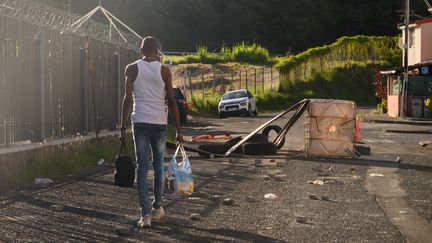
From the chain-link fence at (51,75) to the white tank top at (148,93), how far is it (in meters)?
4.35

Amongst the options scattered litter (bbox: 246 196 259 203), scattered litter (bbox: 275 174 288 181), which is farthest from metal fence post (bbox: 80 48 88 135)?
scattered litter (bbox: 246 196 259 203)

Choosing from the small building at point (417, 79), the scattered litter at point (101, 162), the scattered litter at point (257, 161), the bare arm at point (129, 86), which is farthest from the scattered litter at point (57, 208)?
the small building at point (417, 79)

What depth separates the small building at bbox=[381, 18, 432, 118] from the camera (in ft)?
139

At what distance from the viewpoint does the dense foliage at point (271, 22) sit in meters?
87.6

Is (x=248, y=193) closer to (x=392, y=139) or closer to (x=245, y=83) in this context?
(x=392, y=139)

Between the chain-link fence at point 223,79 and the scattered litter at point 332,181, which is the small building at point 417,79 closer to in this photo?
the chain-link fence at point 223,79

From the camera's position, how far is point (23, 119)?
13.6 metres

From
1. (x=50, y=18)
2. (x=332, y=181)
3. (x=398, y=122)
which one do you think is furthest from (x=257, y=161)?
(x=398, y=122)

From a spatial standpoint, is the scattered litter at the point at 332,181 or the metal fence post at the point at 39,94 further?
the metal fence post at the point at 39,94

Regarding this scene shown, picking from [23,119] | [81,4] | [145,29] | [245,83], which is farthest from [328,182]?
[145,29]

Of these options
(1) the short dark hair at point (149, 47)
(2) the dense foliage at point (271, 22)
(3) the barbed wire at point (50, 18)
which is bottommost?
(1) the short dark hair at point (149, 47)

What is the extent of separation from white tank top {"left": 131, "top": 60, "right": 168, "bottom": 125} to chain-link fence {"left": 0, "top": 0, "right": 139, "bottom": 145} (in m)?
4.35

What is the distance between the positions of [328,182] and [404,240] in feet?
17.4

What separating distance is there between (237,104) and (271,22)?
151 ft
